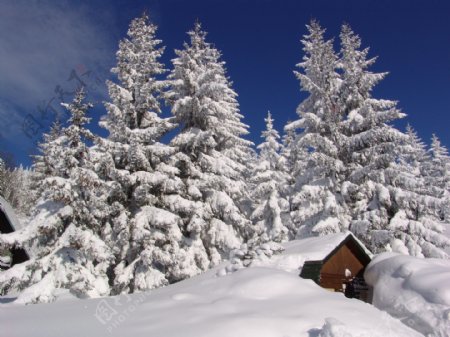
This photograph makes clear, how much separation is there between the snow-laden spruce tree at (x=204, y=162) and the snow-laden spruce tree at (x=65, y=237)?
5.39 meters

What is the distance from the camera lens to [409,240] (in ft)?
73.2

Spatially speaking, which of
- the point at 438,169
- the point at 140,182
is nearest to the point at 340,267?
the point at 140,182

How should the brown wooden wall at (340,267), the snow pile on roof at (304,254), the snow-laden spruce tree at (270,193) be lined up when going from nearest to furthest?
the snow pile on roof at (304,254) → the brown wooden wall at (340,267) → the snow-laden spruce tree at (270,193)

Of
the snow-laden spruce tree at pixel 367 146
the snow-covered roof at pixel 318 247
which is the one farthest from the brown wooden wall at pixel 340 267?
the snow-laden spruce tree at pixel 367 146

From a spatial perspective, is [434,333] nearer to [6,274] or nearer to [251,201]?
[6,274]

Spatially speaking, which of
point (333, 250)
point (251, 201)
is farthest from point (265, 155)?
point (333, 250)

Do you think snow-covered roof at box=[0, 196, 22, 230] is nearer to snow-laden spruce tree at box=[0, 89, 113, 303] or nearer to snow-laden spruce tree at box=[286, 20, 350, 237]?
snow-laden spruce tree at box=[0, 89, 113, 303]

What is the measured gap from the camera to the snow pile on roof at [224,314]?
973cm

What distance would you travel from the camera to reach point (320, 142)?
25094 mm

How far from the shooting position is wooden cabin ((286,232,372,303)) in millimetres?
17497

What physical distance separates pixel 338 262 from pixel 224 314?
968 centimetres

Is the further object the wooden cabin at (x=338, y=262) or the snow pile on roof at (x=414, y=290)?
the wooden cabin at (x=338, y=262)

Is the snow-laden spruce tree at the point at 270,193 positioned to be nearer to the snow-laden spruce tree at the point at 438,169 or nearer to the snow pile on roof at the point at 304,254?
the snow pile on roof at the point at 304,254

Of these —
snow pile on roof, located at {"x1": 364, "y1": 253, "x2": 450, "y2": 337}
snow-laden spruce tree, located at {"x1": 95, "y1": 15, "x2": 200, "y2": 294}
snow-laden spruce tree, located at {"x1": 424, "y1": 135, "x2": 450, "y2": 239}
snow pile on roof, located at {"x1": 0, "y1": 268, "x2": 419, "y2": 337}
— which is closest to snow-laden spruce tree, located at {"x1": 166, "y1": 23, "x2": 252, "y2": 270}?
snow-laden spruce tree, located at {"x1": 95, "y1": 15, "x2": 200, "y2": 294}
